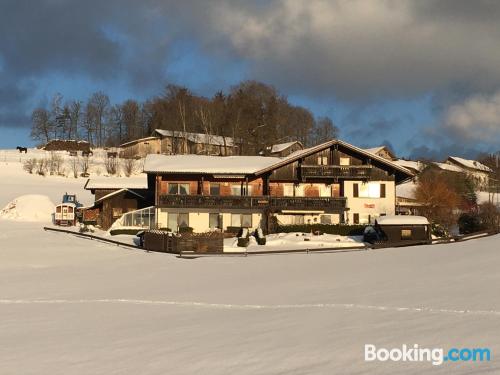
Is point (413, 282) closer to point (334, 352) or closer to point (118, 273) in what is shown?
point (334, 352)

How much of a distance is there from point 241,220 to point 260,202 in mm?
2397

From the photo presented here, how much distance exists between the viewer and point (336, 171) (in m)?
51.7

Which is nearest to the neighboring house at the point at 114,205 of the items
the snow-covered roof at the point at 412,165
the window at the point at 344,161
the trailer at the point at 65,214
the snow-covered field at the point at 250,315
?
the trailer at the point at 65,214

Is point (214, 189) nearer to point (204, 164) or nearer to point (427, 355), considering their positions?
point (204, 164)

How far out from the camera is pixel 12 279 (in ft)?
78.6

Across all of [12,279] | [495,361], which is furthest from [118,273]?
[495,361]

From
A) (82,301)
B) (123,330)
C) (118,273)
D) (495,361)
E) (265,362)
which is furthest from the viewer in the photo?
(118,273)

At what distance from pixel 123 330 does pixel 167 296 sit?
17.6 ft

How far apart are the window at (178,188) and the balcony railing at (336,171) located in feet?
36.7

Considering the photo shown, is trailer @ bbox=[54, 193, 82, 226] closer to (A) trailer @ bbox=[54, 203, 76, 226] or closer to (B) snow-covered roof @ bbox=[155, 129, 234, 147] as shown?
(A) trailer @ bbox=[54, 203, 76, 226]


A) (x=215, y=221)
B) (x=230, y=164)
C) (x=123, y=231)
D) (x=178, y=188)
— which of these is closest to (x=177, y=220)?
(x=178, y=188)

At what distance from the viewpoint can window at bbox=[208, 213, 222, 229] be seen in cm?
5025

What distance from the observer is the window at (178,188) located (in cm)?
5172

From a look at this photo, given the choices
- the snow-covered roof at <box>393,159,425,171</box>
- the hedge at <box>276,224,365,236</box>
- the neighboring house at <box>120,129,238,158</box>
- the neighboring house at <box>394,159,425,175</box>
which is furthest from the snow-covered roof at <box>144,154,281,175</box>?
the snow-covered roof at <box>393,159,425,171</box>
